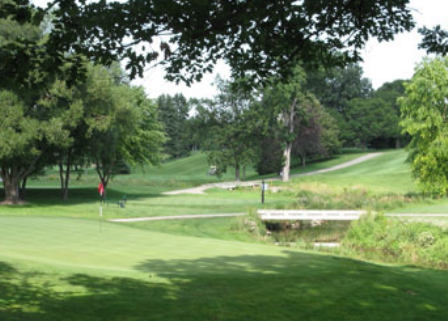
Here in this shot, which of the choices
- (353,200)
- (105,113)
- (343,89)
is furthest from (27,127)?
(343,89)

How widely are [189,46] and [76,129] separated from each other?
30220mm

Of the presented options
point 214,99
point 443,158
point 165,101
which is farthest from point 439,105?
point 165,101

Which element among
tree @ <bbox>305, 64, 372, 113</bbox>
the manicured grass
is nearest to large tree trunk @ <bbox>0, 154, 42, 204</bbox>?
the manicured grass

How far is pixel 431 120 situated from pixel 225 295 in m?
33.2

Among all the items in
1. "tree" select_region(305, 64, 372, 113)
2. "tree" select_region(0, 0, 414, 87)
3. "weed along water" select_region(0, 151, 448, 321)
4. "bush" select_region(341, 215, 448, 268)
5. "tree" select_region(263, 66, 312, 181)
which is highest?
"tree" select_region(305, 64, 372, 113)

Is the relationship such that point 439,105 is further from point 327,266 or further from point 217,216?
point 327,266

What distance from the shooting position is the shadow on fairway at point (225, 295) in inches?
316

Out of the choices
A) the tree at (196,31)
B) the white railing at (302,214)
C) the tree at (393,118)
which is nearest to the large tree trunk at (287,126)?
the white railing at (302,214)

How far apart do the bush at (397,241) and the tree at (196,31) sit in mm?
12748

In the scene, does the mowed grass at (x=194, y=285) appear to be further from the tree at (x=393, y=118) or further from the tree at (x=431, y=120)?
the tree at (x=393, y=118)

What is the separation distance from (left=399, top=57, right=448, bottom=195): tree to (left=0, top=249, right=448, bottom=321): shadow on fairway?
25241 millimetres

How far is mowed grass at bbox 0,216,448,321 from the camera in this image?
8266 mm

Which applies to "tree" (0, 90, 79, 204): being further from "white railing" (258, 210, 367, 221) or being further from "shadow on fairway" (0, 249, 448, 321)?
"shadow on fairway" (0, 249, 448, 321)

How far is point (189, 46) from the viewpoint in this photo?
9172 mm
